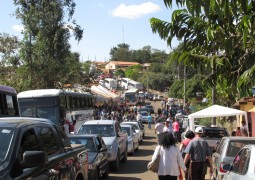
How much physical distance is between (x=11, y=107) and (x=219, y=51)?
28.5 ft

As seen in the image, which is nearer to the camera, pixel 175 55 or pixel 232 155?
pixel 175 55

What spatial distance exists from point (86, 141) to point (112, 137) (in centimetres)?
325

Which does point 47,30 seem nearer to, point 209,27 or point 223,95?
point 223,95

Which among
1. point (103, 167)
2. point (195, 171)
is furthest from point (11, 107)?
point (195, 171)

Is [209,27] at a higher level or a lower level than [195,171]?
higher

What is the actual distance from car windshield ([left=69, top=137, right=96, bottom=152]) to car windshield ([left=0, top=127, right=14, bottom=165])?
26.4 ft

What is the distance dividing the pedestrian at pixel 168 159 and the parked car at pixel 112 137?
25.5ft

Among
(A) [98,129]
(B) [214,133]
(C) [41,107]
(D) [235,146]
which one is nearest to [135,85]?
(C) [41,107]

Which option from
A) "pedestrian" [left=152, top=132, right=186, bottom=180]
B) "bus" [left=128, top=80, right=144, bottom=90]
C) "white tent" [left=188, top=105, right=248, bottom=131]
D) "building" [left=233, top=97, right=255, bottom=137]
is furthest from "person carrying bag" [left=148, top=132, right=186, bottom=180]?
"bus" [left=128, top=80, right=144, bottom=90]

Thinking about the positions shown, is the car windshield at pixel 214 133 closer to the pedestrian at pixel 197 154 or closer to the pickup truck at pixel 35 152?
the pedestrian at pixel 197 154

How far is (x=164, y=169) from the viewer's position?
827cm

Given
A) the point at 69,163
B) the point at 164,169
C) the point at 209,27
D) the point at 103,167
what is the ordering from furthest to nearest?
the point at 103,167 < the point at 164,169 < the point at 69,163 < the point at 209,27

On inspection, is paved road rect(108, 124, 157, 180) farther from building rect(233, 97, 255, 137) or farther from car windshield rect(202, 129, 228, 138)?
building rect(233, 97, 255, 137)

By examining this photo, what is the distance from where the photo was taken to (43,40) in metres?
37.4
